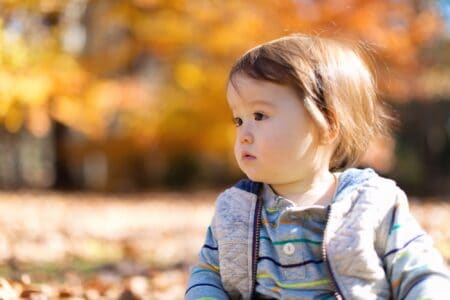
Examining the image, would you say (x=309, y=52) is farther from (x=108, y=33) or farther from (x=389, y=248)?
(x=108, y=33)

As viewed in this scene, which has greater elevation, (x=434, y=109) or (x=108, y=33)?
(x=108, y=33)

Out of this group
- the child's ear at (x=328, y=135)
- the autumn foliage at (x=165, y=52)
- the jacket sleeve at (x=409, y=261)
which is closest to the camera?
the jacket sleeve at (x=409, y=261)

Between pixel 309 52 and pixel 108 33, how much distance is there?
513 inches

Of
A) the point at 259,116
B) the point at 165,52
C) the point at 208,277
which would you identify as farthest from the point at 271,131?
the point at 165,52

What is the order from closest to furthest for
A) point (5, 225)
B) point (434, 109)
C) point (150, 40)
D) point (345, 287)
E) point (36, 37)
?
point (345, 287), point (5, 225), point (36, 37), point (150, 40), point (434, 109)

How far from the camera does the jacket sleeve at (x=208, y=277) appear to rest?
2.14 m

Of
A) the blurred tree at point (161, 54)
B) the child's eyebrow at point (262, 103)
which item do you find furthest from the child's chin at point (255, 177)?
the blurred tree at point (161, 54)

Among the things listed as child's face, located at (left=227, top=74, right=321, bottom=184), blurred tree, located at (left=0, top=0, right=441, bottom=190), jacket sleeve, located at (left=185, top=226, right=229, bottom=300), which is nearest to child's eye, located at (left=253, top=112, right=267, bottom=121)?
child's face, located at (left=227, top=74, right=321, bottom=184)

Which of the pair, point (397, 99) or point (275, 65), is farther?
point (397, 99)

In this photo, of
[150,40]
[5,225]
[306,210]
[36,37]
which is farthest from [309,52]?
[150,40]

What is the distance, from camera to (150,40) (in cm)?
1120

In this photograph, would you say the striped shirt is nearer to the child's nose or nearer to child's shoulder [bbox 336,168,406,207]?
child's shoulder [bbox 336,168,406,207]

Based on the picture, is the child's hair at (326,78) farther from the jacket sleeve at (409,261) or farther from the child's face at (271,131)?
the jacket sleeve at (409,261)

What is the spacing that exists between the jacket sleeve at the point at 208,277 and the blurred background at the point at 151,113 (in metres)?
0.72
